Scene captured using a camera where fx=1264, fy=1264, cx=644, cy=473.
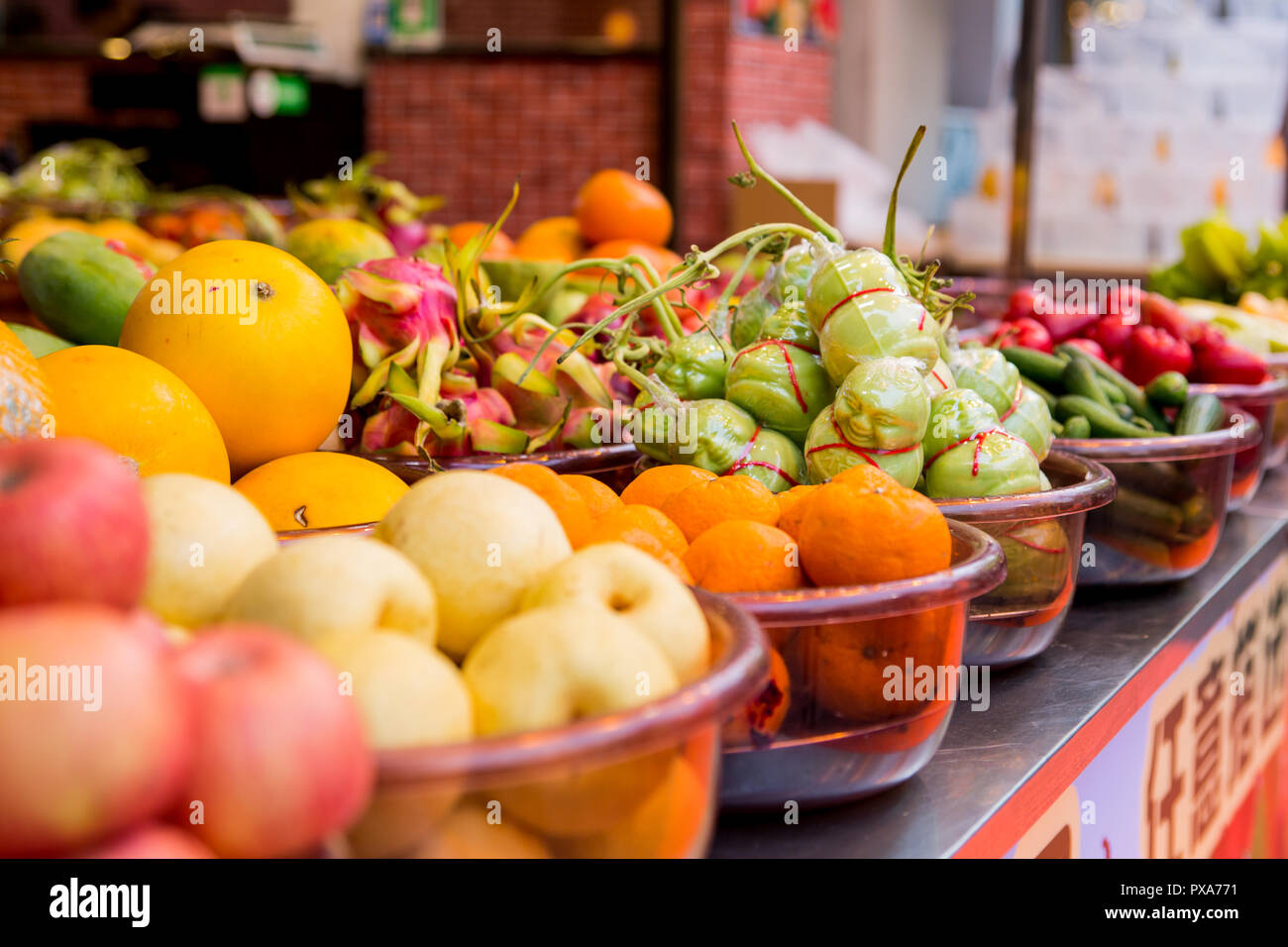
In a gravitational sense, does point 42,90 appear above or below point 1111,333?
above

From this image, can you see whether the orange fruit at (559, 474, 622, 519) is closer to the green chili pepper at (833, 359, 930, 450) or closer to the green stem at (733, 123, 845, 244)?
the green chili pepper at (833, 359, 930, 450)

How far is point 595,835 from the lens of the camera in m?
0.55

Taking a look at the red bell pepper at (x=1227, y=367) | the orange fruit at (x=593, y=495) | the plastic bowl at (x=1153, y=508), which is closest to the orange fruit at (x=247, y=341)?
the orange fruit at (x=593, y=495)

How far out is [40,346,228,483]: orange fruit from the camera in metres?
0.92

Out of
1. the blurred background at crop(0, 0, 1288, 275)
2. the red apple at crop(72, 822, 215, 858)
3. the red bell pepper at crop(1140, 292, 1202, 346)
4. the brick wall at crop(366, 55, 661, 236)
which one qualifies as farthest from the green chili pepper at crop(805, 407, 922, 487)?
the brick wall at crop(366, 55, 661, 236)

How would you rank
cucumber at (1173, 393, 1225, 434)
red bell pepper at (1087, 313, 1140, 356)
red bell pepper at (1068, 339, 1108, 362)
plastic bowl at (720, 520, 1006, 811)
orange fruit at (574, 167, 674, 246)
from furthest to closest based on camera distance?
orange fruit at (574, 167, 674, 246)
red bell pepper at (1087, 313, 1140, 356)
red bell pepper at (1068, 339, 1108, 362)
cucumber at (1173, 393, 1225, 434)
plastic bowl at (720, 520, 1006, 811)

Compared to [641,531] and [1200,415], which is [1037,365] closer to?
[1200,415]

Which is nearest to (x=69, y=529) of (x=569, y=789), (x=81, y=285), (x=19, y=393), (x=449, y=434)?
(x=569, y=789)

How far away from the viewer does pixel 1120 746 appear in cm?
122

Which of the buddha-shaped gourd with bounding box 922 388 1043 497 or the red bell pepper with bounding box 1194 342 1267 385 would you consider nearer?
the buddha-shaped gourd with bounding box 922 388 1043 497

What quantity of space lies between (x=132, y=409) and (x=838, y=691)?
21.6 inches

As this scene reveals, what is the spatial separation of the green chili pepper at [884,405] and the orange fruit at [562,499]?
25 centimetres

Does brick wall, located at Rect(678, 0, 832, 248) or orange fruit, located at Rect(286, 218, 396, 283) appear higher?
brick wall, located at Rect(678, 0, 832, 248)
